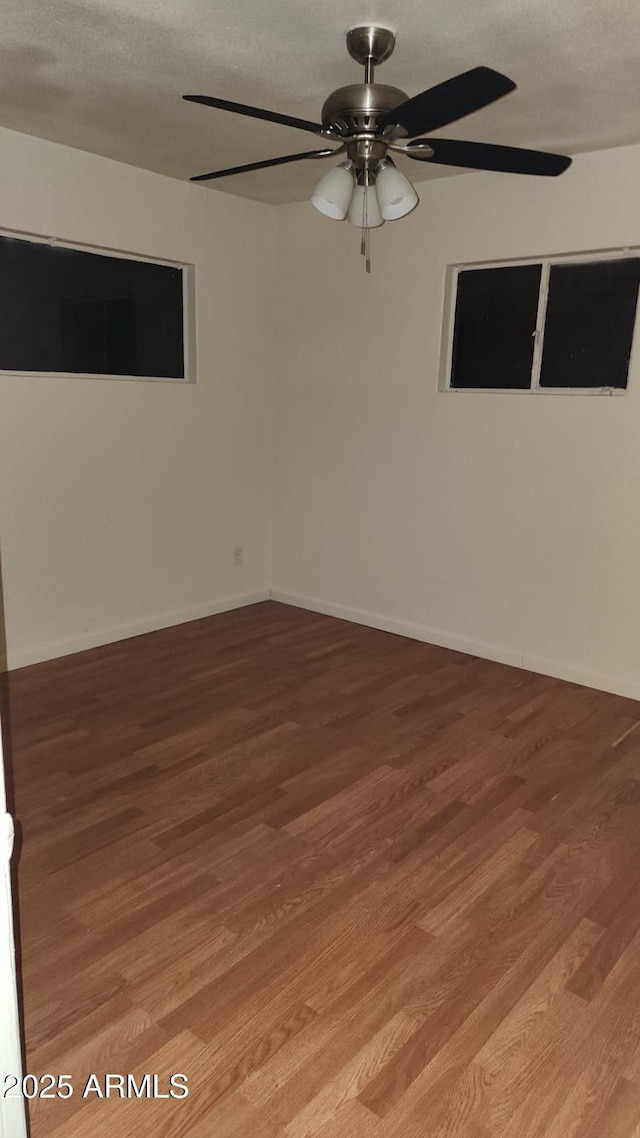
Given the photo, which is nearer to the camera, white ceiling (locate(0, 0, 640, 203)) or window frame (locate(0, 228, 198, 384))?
white ceiling (locate(0, 0, 640, 203))

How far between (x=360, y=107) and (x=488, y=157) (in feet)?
1.34

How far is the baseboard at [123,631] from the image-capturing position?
13.1 ft

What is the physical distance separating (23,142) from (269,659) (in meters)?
2.79

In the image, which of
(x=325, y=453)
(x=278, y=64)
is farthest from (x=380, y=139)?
(x=325, y=453)

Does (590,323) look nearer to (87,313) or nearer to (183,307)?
(183,307)

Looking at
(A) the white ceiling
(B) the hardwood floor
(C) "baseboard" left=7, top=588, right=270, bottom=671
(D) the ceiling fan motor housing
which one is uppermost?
(A) the white ceiling

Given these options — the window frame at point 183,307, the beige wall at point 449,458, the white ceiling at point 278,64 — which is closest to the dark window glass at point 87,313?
the window frame at point 183,307

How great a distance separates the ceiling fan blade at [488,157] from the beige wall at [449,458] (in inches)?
55.3

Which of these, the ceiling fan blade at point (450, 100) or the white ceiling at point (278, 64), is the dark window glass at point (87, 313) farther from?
the ceiling fan blade at point (450, 100)

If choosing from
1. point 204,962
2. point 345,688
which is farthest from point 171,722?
point 204,962

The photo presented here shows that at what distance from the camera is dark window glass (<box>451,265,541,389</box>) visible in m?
3.93

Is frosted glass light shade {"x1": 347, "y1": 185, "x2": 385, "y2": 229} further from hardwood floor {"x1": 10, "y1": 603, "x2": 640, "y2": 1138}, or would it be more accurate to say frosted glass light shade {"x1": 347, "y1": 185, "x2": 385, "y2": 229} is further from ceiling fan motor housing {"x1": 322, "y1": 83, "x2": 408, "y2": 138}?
hardwood floor {"x1": 10, "y1": 603, "x2": 640, "y2": 1138}

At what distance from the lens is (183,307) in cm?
448

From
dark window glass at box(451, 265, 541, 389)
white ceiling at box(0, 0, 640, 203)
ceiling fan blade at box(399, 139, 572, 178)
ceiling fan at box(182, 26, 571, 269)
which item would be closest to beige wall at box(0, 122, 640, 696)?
dark window glass at box(451, 265, 541, 389)
